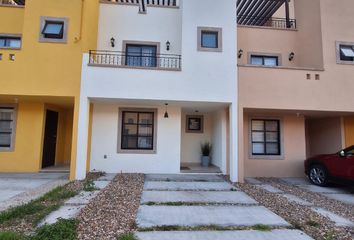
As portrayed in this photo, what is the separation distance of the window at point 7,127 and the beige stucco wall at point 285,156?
9.29 meters

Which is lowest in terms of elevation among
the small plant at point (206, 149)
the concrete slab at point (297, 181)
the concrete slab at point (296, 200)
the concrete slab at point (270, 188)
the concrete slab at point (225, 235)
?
the concrete slab at point (225, 235)

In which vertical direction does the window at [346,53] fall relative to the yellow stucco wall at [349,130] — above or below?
above

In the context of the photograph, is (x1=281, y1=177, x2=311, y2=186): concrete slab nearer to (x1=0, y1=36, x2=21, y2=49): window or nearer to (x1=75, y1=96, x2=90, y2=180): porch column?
Answer: (x1=75, y1=96, x2=90, y2=180): porch column

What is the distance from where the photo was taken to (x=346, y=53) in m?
9.16

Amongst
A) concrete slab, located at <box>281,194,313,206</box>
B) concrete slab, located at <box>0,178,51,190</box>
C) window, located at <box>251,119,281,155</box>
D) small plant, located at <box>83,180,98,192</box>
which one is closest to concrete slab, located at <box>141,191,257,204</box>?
concrete slab, located at <box>281,194,313,206</box>

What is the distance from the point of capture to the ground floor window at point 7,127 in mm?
9477

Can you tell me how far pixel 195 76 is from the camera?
8.44 m

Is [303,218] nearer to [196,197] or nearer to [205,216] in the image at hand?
[205,216]

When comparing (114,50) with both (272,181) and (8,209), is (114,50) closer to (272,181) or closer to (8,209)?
(8,209)

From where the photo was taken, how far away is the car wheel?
8.16 m

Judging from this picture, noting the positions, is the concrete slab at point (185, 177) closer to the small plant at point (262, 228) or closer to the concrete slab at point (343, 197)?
the concrete slab at point (343, 197)

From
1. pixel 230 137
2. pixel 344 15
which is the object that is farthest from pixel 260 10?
pixel 230 137

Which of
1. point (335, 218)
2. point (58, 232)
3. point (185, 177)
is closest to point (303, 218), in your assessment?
point (335, 218)

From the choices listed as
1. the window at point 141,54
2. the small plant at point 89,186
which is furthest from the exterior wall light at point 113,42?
the small plant at point 89,186
